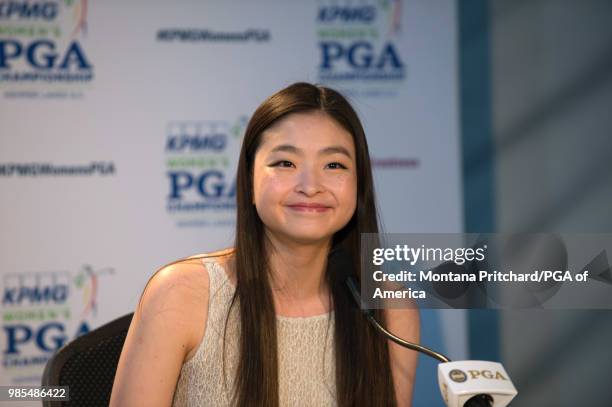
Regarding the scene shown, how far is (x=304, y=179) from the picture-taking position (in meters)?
1.69

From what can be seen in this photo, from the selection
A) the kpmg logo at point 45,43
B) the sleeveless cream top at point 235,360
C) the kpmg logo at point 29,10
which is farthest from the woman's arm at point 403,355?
the kpmg logo at point 29,10

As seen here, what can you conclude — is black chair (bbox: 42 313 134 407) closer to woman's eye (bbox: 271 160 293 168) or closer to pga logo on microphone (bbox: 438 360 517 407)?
woman's eye (bbox: 271 160 293 168)

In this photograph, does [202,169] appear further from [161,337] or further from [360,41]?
[161,337]

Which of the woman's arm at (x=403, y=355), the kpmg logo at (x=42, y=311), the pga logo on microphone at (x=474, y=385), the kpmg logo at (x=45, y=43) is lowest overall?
the kpmg logo at (x=42, y=311)

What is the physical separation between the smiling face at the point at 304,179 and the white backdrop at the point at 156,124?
1.90 meters

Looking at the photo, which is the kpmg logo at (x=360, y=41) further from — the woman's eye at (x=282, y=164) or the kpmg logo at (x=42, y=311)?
the woman's eye at (x=282, y=164)

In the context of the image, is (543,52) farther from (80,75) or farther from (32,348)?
(32,348)

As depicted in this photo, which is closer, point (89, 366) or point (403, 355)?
point (89, 366)

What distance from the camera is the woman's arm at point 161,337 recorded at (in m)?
1.62

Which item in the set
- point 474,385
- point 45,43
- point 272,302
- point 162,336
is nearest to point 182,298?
point 162,336

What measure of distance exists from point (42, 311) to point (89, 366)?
6.31 ft

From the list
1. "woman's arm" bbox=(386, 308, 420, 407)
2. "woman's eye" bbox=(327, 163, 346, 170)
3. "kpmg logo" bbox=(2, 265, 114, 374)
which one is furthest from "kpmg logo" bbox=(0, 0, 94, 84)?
"woman's arm" bbox=(386, 308, 420, 407)

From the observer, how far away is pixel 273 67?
366 centimetres

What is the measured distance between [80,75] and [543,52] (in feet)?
8.51
